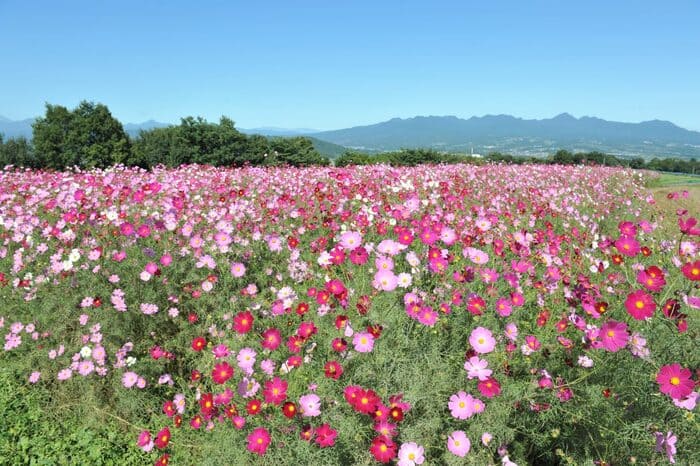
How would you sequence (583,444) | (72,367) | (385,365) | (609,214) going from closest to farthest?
(385,365)
(583,444)
(72,367)
(609,214)

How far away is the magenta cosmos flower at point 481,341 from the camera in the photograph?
1746mm

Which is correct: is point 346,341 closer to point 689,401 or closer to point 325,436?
point 325,436

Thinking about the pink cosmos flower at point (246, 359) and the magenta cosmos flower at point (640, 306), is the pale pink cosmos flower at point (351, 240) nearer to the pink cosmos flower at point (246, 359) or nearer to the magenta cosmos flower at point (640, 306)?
the pink cosmos flower at point (246, 359)

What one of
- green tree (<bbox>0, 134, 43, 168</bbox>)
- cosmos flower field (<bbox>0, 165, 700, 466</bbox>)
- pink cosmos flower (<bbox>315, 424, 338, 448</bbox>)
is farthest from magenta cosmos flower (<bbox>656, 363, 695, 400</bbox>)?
green tree (<bbox>0, 134, 43, 168</bbox>)

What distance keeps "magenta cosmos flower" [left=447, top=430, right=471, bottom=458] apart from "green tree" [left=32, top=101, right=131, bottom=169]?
33.0 m

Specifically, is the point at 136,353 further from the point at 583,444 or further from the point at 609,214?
the point at 609,214

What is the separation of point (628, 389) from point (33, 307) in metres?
3.67

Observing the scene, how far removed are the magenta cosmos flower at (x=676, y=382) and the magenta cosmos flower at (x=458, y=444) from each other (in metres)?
0.69

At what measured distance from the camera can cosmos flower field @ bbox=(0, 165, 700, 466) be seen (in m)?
1.66

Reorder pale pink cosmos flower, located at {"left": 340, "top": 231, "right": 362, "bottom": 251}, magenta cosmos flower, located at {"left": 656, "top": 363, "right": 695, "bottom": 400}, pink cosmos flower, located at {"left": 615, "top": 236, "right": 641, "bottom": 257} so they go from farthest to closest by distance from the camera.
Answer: pale pink cosmos flower, located at {"left": 340, "top": 231, "right": 362, "bottom": 251}, pink cosmos flower, located at {"left": 615, "top": 236, "right": 641, "bottom": 257}, magenta cosmos flower, located at {"left": 656, "top": 363, "right": 695, "bottom": 400}

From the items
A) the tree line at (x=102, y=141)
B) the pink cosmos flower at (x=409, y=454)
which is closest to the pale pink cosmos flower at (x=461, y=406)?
the pink cosmos flower at (x=409, y=454)

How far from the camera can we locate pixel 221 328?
265cm

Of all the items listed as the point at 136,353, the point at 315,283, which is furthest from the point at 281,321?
the point at 136,353

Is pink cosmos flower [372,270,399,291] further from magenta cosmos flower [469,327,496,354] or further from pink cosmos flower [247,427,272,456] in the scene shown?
pink cosmos flower [247,427,272,456]
